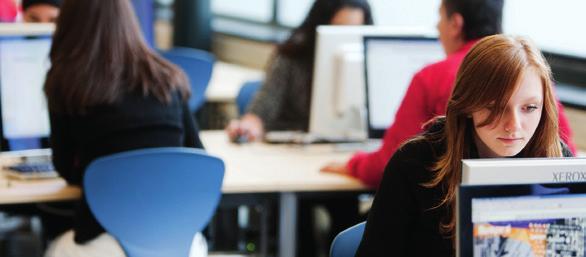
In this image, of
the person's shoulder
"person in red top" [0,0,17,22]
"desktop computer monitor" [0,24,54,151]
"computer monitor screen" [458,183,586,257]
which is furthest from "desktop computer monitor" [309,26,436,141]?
"person in red top" [0,0,17,22]

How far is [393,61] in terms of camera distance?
3416 mm

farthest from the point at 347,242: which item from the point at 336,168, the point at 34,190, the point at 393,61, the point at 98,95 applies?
the point at 393,61

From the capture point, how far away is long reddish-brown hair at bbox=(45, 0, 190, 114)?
286 centimetres

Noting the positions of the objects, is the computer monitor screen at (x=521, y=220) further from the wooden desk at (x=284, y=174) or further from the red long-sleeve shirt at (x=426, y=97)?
the wooden desk at (x=284, y=174)

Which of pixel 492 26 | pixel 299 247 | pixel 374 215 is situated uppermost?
pixel 492 26

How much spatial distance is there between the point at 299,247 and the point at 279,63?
0.79 metres

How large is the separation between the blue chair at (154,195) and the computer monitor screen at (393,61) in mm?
831

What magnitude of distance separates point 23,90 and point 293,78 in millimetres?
1231

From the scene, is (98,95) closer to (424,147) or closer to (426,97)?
(426,97)

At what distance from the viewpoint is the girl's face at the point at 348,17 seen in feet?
12.8

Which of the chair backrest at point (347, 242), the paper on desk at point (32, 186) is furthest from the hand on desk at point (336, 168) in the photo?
the chair backrest at point (347, 242)

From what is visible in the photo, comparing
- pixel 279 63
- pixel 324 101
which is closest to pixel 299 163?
pixel 324 101

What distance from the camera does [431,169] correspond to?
71.0 inches

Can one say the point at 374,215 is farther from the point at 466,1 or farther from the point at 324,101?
the point at 324,101
